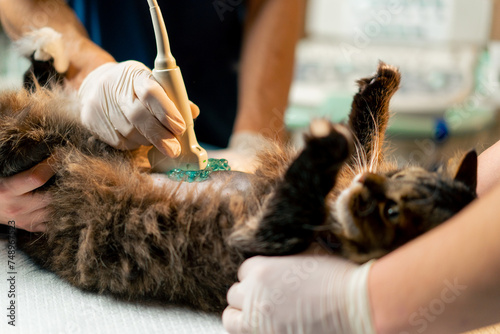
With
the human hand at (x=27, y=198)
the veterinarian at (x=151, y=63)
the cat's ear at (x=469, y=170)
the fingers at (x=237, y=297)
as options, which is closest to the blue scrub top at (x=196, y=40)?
the veterinarian at (x=151, y=63)

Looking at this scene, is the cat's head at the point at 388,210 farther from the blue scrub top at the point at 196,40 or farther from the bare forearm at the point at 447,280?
the blue scrub top at the point at 196,40

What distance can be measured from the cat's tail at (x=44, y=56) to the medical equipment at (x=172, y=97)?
18.3 inches

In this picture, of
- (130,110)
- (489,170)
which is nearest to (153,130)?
(130,110)

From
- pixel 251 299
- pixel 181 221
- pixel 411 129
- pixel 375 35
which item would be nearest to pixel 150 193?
pixel 181 221

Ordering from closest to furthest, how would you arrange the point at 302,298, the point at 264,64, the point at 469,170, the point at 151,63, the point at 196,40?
the point at 302,298 → the point at 469,170 → the point at 151,63 → the point at 196,40 → the point at 264,64

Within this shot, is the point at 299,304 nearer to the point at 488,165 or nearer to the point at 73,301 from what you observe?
the point at 73,301

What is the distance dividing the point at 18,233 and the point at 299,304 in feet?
2.48

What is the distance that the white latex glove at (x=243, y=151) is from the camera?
3.53 ft

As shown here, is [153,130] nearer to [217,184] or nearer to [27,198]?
[217,184]

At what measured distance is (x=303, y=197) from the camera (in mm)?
736

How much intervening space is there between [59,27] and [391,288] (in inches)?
45.4

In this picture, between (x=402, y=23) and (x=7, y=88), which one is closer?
(x=7, y=88)

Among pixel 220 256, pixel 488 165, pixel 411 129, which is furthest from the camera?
pixel 411 129

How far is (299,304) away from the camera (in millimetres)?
688
